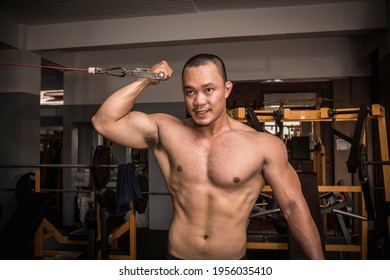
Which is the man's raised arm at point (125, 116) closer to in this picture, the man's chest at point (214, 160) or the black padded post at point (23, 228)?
the man's chest at point (214, 160)

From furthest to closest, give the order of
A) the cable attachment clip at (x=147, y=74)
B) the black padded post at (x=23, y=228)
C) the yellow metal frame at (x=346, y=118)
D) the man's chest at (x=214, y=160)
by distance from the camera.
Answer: the yellow metal frame at (x=346, y=118) → the black padded post at (x=23, y=228) → the man's chest at (x=214, y=160) → the cable attachment clip at (x=147, y=74)

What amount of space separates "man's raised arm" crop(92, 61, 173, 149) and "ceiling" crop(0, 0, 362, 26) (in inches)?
79.2

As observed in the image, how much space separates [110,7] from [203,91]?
2.30m

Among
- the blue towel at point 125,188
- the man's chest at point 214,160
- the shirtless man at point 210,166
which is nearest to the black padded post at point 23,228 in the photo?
the blue towel at point 125,188

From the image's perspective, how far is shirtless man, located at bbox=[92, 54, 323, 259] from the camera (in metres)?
1.07

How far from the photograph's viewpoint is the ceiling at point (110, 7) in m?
2.85

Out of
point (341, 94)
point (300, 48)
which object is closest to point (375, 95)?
point (341, 94)

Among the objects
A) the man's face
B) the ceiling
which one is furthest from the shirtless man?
the ceiling

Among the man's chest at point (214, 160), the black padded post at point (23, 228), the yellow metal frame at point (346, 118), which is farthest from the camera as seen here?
the yellow metal frame at point (346, 118)

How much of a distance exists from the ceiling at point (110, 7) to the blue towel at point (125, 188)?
144cm

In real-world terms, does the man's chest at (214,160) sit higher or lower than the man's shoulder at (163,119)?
lower

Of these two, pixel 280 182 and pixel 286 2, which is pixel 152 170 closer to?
pixel 286 2

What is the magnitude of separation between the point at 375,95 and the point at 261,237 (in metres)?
2.31
